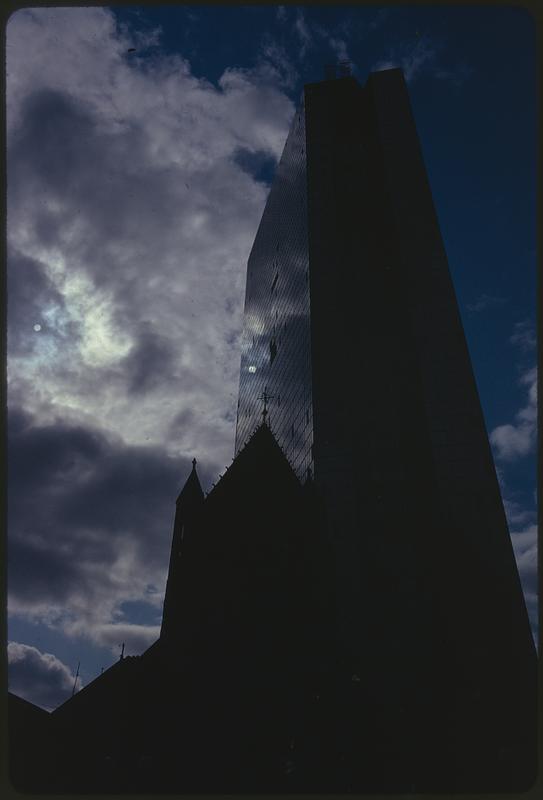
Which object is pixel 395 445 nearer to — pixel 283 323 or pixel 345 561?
pixel 345 561

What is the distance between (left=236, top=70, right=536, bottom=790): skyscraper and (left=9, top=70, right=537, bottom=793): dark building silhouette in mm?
187

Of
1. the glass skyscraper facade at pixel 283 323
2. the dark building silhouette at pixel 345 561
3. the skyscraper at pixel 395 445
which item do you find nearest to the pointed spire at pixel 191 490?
the dark building silhouette at pixel 345 561

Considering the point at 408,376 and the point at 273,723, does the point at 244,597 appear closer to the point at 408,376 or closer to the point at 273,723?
the point at 273,723

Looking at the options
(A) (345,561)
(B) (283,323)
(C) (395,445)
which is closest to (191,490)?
(A) (345,561)

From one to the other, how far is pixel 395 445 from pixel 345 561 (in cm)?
1340

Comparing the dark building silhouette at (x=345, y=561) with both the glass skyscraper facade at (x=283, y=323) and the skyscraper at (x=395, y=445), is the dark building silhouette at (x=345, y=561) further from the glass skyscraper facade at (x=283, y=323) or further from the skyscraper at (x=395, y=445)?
the glass skyscraper facade at (x=283, y=323)

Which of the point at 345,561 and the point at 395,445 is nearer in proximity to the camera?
the point at 345,561

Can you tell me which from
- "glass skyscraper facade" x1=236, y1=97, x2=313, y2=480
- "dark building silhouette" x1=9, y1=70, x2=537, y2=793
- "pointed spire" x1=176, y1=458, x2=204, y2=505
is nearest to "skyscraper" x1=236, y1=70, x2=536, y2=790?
"dark building silhouette" x1=9, y1=70, x2=537, y2=793

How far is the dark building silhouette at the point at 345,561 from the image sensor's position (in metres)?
30.7

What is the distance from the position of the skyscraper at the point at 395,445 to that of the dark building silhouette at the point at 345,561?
187 mm

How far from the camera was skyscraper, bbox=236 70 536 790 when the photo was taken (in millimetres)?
39500

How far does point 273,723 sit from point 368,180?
63.5m

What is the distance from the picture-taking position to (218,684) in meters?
31.5

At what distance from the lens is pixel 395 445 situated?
56438 mm
